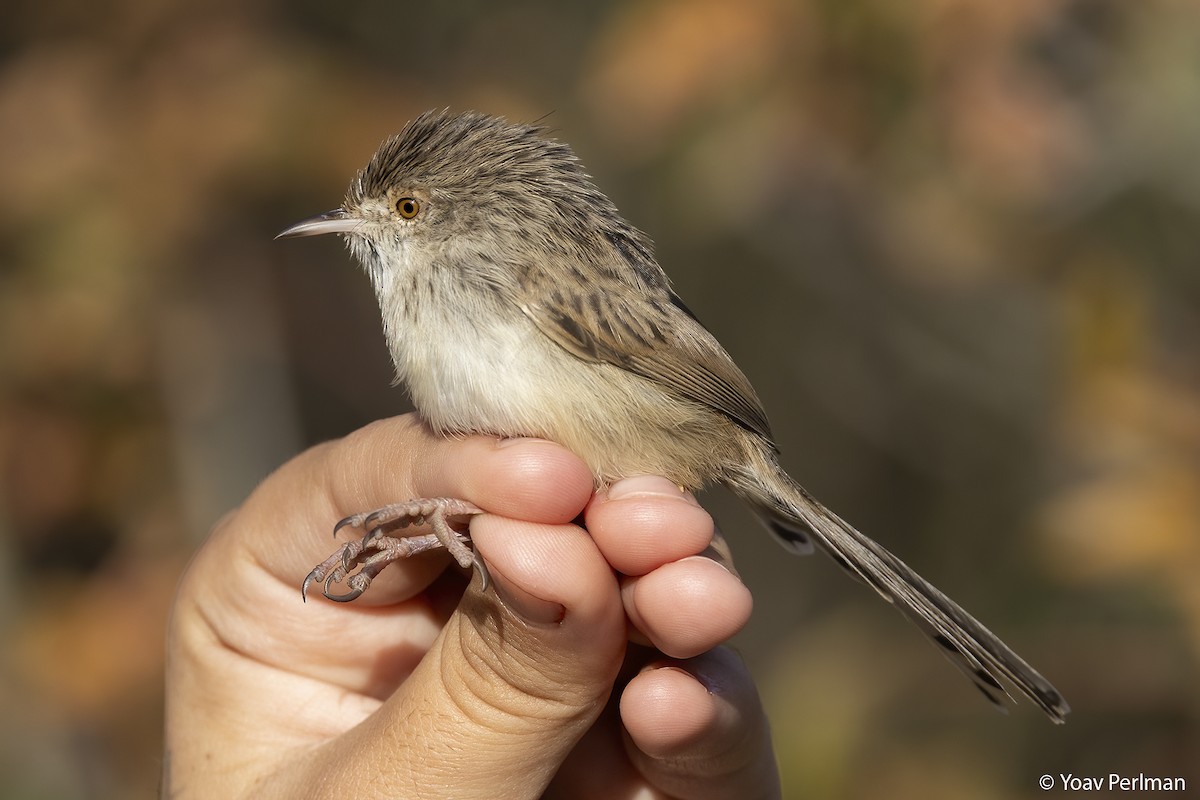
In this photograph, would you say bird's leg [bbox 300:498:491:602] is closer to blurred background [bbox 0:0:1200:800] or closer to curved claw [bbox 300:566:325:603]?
curved claw [bbox 300:566:325:603]

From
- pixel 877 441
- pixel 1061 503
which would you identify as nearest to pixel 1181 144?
pixel 1061 503

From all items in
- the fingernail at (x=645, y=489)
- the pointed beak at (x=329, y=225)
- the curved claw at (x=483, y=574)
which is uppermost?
the pointed beak at (x=329, y=225)

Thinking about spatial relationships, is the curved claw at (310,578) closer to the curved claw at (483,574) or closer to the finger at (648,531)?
the curved claw at (483,574)

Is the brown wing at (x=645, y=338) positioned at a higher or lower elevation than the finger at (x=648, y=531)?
higher

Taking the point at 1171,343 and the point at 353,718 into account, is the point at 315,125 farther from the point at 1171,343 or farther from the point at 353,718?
the point at 1171,343

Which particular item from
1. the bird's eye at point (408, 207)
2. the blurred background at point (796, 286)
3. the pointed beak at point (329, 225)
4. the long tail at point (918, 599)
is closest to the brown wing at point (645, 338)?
the long tail at point (918, 599)

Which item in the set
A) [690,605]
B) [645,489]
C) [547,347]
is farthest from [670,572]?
[547,347]
